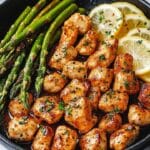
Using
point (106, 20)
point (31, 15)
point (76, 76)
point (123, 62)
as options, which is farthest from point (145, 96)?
point (31, 15)

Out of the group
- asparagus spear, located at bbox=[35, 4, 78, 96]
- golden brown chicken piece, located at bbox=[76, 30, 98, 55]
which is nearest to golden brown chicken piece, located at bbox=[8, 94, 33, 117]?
asparagus spear, located at bbox=[35, 4, 78, 96]

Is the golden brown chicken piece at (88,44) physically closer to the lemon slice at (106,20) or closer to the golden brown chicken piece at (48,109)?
the lemon slice at (106,20)

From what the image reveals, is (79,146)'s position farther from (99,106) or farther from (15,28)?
(15,28)

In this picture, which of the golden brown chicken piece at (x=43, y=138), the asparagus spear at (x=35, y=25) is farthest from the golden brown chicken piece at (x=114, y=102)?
the asparagus spear at (x=35, y=25)

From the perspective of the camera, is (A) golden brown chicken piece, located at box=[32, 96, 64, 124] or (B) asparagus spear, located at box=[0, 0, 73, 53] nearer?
(A) golden brown chicken piece, located at box=[32, 96, 64, 124]

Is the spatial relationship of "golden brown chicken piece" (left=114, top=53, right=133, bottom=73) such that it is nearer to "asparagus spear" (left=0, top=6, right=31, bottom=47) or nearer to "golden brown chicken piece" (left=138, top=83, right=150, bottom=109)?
"golden brown chicken piece" (left=138, top=83, right=150, bottom=109)

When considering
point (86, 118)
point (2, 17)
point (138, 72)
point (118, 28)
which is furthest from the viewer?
point (2, 17)

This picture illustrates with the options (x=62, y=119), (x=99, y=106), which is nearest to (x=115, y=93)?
(x=99, y=106)
